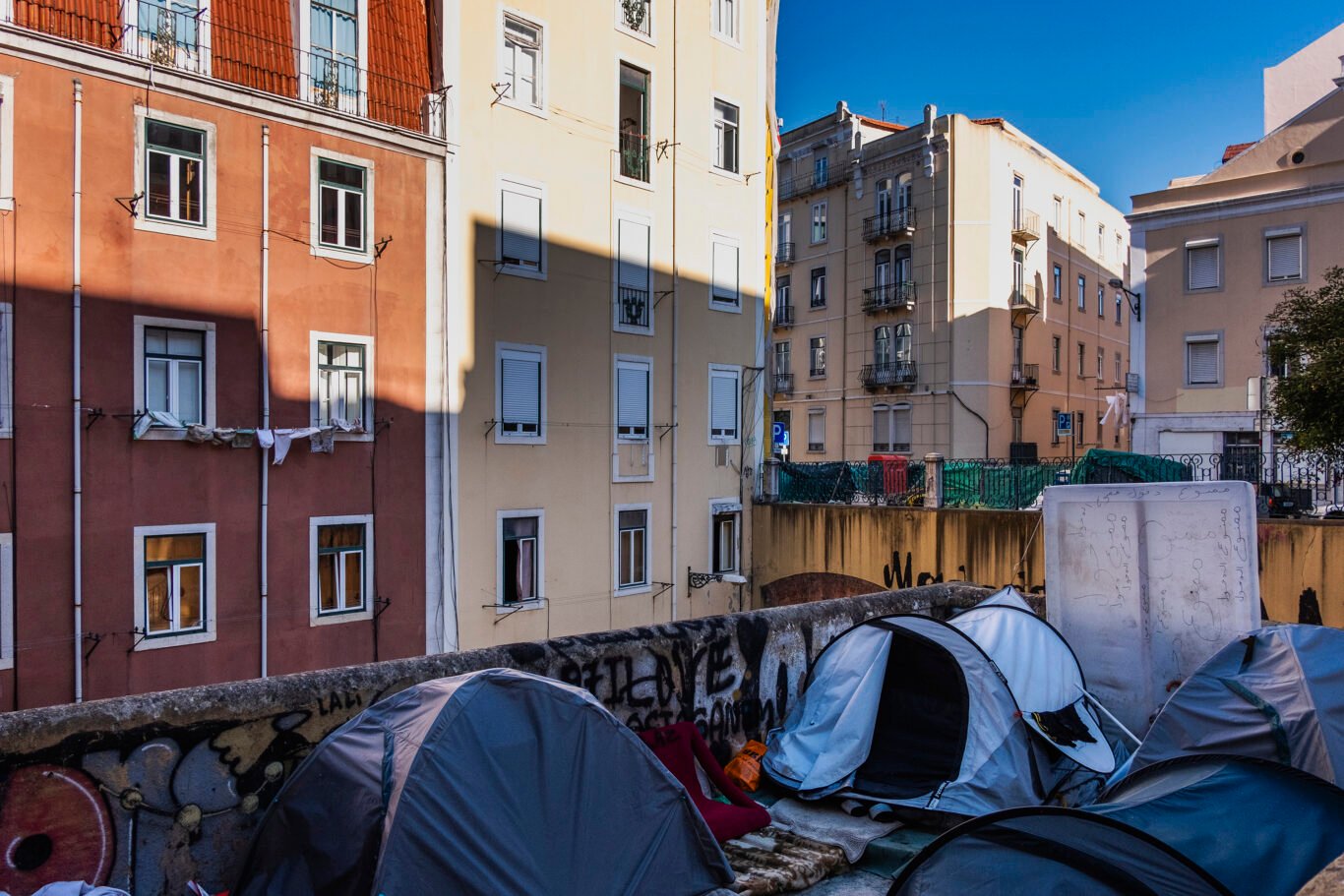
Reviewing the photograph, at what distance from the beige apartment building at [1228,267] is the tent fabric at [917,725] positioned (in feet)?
67.2

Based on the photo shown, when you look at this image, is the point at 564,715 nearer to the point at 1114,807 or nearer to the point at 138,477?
the point at 1114,807

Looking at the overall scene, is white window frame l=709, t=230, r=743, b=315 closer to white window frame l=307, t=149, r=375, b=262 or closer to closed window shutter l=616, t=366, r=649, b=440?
closed window shutter l=616, t=366, r=649, b=440

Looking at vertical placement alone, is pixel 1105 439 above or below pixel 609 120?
below

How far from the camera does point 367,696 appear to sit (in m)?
6.51

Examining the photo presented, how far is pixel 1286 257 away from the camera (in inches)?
1029

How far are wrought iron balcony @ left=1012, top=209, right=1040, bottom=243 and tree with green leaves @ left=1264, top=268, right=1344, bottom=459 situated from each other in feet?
59.7

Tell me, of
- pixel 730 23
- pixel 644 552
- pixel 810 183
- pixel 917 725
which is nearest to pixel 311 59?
pixel 730 23

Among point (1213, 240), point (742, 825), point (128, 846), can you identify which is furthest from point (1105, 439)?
point (128, 846)

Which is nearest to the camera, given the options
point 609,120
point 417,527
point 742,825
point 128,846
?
point 128,846

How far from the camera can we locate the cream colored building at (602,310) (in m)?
19.2

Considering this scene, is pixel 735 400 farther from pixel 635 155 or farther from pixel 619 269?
pixel 635 155

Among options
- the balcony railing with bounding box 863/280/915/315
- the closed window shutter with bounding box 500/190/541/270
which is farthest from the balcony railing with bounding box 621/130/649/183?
the balcony railing with bounding box 863/280/915/315

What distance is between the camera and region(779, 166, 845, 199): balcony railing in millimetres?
37688

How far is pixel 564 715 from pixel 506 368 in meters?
14.8
